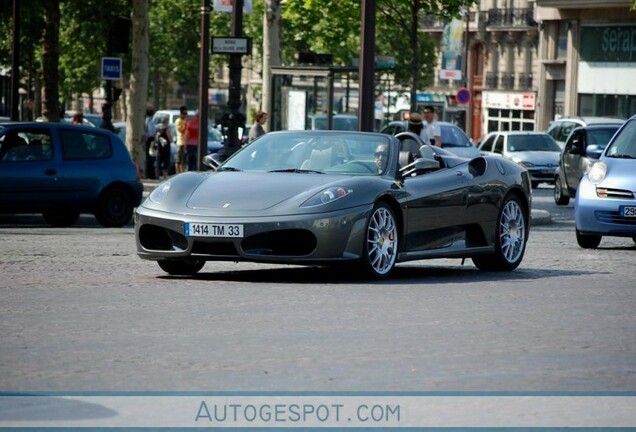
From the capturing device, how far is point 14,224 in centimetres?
2497

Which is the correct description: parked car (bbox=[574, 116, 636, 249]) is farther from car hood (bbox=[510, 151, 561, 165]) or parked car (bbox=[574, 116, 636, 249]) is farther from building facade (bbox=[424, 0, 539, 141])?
building facade (bbox=[424, 0, 539, 141])

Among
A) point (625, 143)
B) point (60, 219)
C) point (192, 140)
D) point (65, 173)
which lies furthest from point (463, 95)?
point (625, 143)

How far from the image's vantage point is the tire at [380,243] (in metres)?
13.4

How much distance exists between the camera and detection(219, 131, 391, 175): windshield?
46.5ft

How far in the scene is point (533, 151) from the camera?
4509cm

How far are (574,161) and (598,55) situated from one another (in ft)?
151

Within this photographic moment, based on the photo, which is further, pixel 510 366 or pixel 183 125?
pixel 183 125

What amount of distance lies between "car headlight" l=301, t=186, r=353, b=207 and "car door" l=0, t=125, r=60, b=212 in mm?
11054

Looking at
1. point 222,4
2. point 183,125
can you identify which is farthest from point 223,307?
point 183,125

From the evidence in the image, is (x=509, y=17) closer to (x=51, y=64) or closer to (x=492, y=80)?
(x=492, y=80)

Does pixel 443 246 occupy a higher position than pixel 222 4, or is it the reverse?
pixel 222 4

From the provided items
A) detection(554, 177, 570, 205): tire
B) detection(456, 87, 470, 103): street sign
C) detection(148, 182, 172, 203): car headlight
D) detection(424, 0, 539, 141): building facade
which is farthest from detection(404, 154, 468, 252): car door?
detection(424, 0, 539, 141): building facade

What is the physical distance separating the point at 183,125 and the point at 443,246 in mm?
27863

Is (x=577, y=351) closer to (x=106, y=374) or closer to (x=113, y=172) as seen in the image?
(x=106, y=374)
